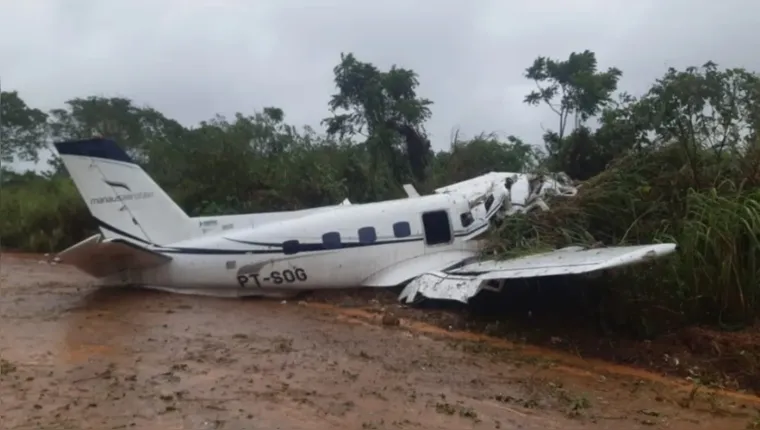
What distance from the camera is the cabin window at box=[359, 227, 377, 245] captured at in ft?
48.4

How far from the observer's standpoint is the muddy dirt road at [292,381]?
7.27m

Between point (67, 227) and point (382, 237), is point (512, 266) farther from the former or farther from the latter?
point (67, 227)

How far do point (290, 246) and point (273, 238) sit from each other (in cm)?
35

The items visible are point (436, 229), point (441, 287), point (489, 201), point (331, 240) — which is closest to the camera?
point (441, 287)

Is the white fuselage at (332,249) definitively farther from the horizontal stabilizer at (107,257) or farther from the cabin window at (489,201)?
the horizontal stabilizer at (107,257)

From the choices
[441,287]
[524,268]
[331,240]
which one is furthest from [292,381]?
[331,240]

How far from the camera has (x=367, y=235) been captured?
48.5ft

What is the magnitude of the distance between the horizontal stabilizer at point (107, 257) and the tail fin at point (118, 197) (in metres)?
0.63

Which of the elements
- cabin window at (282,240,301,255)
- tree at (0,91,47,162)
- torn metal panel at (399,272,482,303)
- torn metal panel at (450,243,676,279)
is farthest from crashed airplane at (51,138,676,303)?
tree at (0,91,47,162)

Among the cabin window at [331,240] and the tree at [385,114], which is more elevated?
the tree at [385,114]

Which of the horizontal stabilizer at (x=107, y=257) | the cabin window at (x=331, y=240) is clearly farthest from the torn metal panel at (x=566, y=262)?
the horizontal stabilizer at (x=107, y=257)

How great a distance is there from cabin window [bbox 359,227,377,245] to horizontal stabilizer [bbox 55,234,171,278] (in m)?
3.55

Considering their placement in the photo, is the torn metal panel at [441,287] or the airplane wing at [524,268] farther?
the torn metal panel at [441,287]

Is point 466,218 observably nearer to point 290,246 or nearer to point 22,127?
point 290,246
